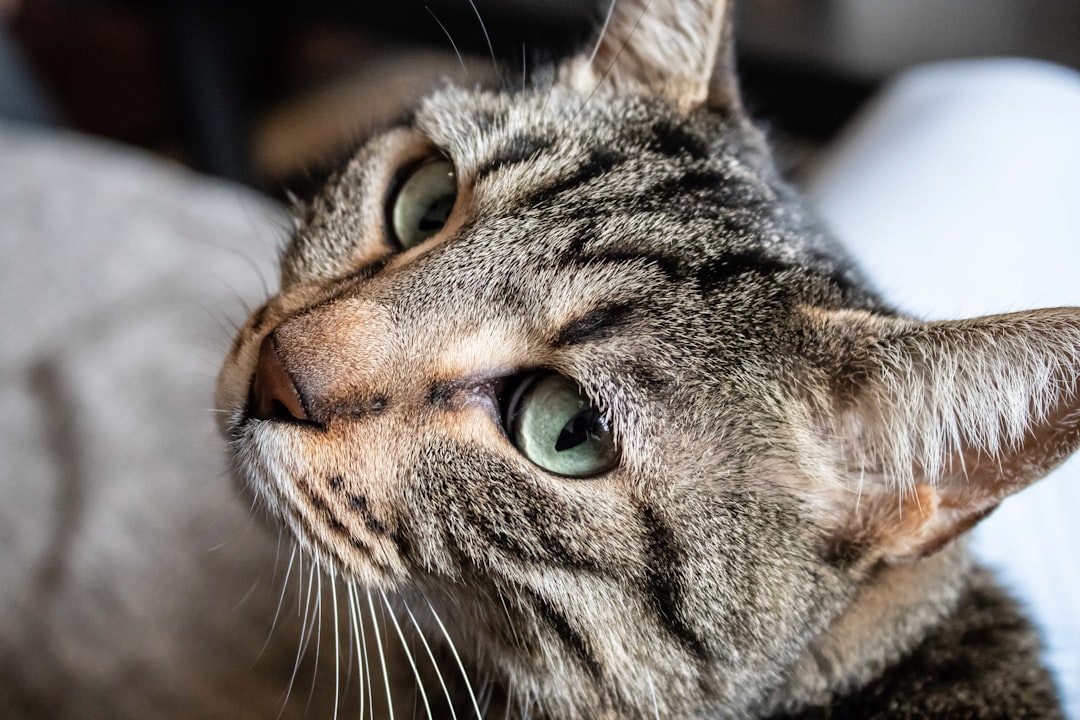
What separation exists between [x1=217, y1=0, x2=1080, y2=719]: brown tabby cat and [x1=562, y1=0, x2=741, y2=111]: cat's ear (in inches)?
8.2

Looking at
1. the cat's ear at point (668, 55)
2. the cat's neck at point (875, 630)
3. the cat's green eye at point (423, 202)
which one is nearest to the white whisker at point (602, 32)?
the cat's ear at point (668, 55)

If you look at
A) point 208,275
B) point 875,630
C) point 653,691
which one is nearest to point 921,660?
point 875,630

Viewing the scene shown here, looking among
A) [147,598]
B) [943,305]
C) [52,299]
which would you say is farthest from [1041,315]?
[52,299]

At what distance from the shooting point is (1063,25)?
1742 mm

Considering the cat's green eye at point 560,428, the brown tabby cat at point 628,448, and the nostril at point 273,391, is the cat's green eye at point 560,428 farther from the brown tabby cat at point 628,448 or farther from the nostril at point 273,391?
the nostril at point 273,391

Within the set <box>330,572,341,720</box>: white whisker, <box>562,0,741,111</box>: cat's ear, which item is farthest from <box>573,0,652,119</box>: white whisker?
<box>330,572,341,720</box>: white whisker

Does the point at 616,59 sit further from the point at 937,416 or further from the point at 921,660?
the point at 921,660

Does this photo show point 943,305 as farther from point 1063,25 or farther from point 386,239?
point 1063,25

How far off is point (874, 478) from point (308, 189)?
2.40ft

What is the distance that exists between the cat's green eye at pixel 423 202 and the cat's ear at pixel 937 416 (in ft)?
1.32

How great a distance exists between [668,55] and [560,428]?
499 mm

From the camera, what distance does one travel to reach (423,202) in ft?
2.79

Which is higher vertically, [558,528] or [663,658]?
[558,528]

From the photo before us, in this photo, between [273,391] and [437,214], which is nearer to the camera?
[273,391]
